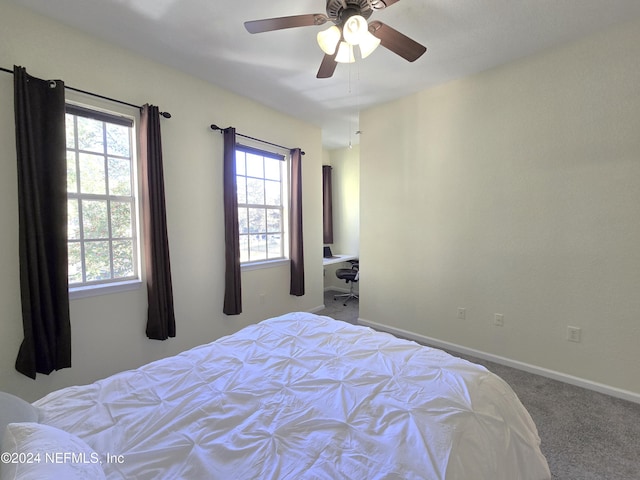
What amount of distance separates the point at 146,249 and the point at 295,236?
68.4 inches

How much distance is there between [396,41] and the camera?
1.58 m

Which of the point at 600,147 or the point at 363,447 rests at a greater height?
the point at 600,147

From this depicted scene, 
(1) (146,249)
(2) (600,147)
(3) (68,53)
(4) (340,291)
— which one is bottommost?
(4) (340,291)

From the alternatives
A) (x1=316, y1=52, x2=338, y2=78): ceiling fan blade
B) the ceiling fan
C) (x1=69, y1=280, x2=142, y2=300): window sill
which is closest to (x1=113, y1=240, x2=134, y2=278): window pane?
(x1=69, y1=280, x2=142, y2=300): window sill

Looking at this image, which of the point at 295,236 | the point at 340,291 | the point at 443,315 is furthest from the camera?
the point at 340,291

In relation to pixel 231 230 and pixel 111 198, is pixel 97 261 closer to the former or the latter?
pixel 111 198

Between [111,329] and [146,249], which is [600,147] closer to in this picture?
[146,249]

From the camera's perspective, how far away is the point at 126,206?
2.36 m

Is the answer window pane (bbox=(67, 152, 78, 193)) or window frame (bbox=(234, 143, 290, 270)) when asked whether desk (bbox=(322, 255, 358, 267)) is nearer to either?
window frame (bbox=(234, 143, 290, 270))

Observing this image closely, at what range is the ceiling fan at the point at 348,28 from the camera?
139 centimetres

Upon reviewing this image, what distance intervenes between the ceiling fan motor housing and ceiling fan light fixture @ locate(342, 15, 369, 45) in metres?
0.04

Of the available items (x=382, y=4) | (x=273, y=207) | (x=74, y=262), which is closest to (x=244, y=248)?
(x=273, y=207)

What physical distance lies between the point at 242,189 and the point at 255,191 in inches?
7.5

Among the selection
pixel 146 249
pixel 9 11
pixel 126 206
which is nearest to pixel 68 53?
pixel 9 11
